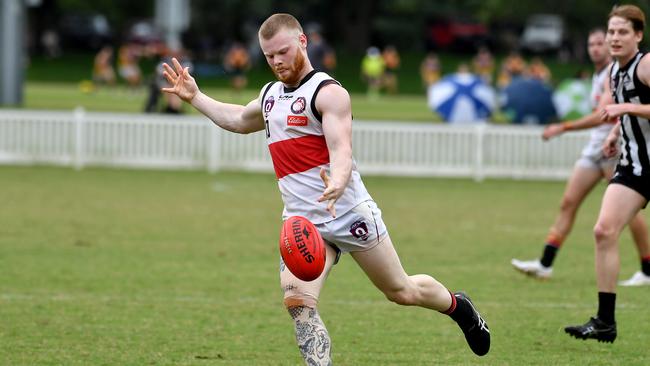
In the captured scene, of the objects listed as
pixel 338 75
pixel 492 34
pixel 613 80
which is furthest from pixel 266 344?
pixel 492 34

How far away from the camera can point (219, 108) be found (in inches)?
279

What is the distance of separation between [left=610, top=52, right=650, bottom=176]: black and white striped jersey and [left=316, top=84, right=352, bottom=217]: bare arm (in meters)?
2.65

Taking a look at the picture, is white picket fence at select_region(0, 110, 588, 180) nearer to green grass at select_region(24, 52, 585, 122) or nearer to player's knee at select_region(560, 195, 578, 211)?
green grass at select_region(24, 52, 585, 122)

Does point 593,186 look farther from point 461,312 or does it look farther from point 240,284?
point 461,312

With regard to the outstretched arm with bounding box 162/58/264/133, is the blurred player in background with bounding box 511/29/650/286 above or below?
below

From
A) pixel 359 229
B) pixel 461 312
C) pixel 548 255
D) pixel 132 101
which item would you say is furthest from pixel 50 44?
pixel 359 229

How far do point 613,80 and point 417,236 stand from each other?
588 cm

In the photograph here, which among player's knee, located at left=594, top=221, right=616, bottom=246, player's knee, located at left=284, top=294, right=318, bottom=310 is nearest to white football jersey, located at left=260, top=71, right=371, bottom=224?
player's knee, located at left=284, top=294, right=318, bottom=310

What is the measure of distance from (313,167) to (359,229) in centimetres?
39

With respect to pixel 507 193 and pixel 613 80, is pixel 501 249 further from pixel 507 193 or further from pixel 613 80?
pixel 507 193

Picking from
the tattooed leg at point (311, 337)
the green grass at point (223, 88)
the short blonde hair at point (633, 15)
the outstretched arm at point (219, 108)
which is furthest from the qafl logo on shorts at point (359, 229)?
the green grass at point (223, 88)

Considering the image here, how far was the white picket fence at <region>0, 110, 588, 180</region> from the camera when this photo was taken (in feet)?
70.2

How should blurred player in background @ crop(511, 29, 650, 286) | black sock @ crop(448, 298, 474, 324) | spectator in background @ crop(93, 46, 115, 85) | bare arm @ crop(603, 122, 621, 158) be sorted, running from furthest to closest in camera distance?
spectator in background @ crop(93, 46, 115, 85)
blurred player in background @ crop(511, 29, 650, 286)
bare arm @ crop(603, 122, 621, 158)
black sock @ crop(448, 298, 474, 324)

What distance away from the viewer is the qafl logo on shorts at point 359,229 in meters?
6.39
